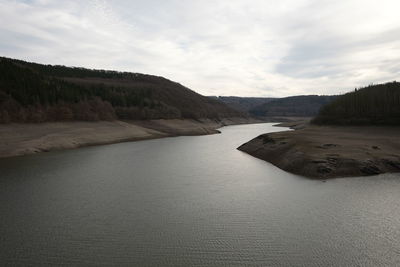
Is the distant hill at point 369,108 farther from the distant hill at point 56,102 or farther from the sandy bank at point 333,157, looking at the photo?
the distant hill at point 56,102

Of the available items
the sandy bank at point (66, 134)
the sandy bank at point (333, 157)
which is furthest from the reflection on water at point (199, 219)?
the sandy bank at point (66, 134)

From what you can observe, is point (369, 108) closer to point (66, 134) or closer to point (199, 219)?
point (199, 219)

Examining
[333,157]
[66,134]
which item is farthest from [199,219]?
[66,134]

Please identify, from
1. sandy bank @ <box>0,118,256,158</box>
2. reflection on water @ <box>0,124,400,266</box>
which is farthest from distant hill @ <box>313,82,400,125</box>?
sandy bank @ <box>0,118,256,158</box>

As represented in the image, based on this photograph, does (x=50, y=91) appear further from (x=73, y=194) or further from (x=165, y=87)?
(x=165, y=87)

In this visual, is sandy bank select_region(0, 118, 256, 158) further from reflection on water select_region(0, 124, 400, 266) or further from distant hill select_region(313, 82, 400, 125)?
distant hill select_region(313, 82, 400, 125)

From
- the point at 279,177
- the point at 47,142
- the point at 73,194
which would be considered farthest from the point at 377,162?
the point at 47,142
